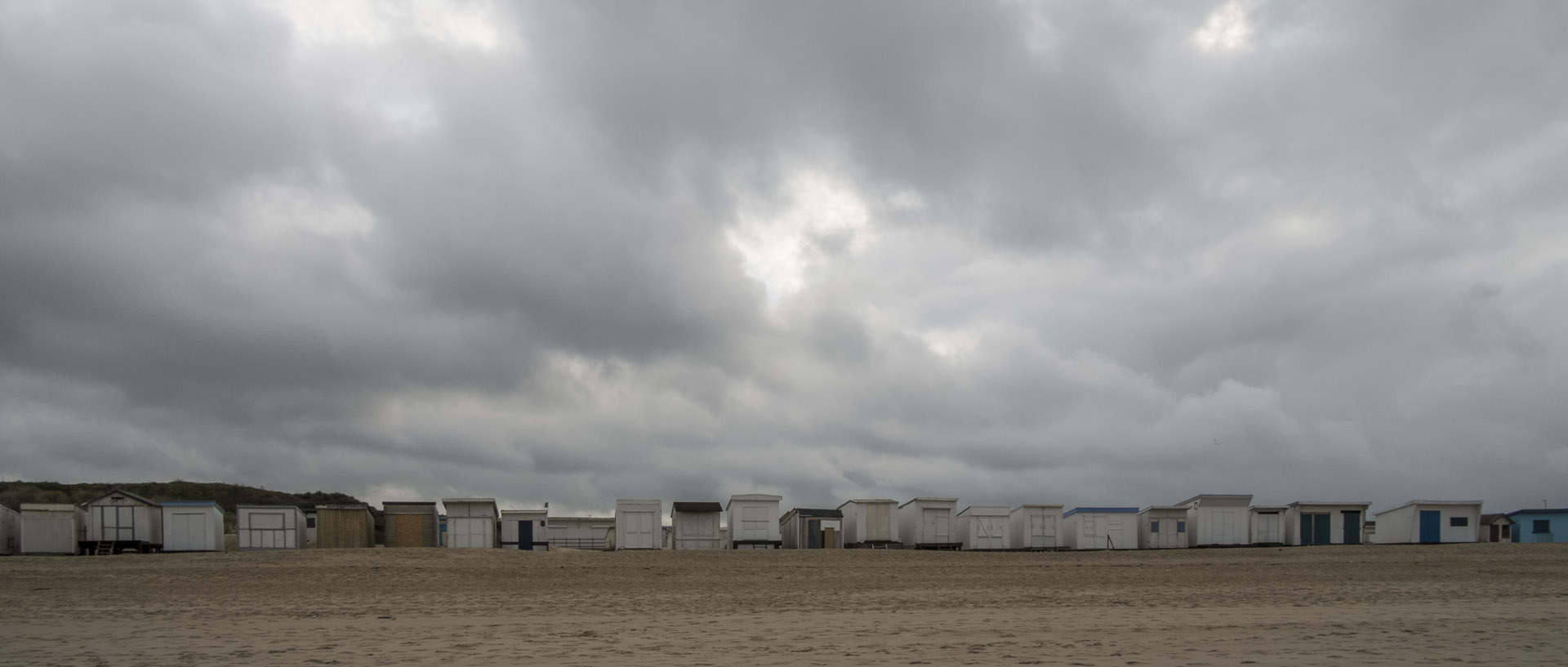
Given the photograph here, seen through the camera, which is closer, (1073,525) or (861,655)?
(861,655)

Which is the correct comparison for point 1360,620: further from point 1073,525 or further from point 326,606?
point 1073,525

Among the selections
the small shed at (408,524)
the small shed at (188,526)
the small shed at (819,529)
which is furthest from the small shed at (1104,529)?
the small shed at (188,526)

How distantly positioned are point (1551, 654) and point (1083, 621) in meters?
7.38

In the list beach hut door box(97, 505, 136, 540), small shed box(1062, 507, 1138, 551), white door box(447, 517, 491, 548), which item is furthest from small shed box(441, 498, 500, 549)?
small shed box(1062, 507, 1138, 551)

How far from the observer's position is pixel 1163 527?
5088cm

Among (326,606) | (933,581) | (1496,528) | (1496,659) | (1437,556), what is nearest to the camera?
(1496,659)

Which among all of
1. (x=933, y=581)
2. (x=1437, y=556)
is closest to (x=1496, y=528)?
(x=1437, y=556)

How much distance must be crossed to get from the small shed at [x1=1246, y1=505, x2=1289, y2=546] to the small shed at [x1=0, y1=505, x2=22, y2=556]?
5255 centimetres

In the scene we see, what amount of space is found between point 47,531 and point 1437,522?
5955 cm

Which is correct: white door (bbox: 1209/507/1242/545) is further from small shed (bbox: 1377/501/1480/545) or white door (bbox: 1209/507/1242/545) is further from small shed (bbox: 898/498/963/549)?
small shed (bbox: 898/498/963/549)

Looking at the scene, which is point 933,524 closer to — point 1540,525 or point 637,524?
point 637,524

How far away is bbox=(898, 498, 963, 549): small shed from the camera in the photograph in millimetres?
48875

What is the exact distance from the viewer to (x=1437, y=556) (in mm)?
39406

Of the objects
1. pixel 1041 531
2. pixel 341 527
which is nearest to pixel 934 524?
pixel 1041 531
